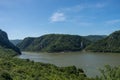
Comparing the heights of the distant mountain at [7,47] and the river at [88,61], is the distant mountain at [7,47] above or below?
above

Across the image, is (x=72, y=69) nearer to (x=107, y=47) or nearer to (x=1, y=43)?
(x=1, y=43)

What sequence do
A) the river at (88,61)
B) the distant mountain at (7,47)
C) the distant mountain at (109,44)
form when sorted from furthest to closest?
the distant mountain at (109,44), the distant mountain at (7,47), the river at (88,61)

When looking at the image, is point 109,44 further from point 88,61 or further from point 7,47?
point 88,61

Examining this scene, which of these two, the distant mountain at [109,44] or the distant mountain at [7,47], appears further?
the distant mountain at [109,44]

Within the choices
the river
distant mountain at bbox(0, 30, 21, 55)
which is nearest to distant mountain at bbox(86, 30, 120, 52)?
the river

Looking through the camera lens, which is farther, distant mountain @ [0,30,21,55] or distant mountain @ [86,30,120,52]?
distant mountain @ [86,30,120,52]

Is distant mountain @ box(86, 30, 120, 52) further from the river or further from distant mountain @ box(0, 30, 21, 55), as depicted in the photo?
distant mountain @ box(0, 30, 21, 55)

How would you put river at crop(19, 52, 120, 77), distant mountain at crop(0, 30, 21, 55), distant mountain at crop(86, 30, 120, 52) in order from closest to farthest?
1. river at crop(19, 52, 120, 77)
2. distant mountain at crop(0, 30, 21, 55)
3. distant mountain at crop(86, 30, 120, 52)

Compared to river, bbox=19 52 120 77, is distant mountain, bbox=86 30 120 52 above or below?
above

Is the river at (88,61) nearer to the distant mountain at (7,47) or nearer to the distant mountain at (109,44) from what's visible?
the distant mountain at (7,47)

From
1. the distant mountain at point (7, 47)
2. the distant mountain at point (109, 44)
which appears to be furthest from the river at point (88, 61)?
the distant mountain at point (109, 44)

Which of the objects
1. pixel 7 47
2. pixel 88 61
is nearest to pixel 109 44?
pixel 7 47
